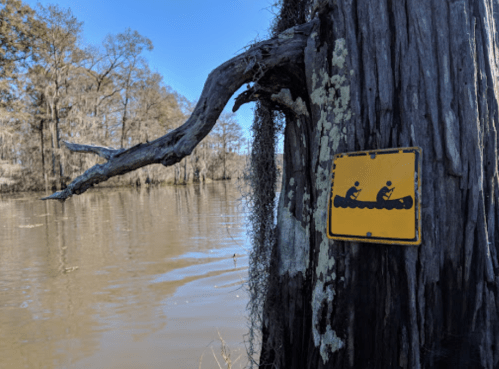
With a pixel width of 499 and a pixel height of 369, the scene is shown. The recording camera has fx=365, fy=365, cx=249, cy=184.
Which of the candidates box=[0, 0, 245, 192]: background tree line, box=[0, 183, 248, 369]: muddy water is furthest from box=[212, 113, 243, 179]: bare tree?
box=[0, 183, 248, 369]: muddy water

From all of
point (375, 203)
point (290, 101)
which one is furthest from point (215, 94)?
point (375, 203)

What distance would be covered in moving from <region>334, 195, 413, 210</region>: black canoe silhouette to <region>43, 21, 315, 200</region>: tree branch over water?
0.76 metres

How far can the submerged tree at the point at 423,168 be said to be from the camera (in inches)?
57.3

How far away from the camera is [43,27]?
24.5m

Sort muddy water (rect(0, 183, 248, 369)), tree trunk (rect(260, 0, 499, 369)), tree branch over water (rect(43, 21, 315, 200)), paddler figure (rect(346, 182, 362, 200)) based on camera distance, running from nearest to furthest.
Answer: tree trunk (rect(260, 0, 499, 369)), paddler figure (rect(346, 182, 362, 200)), tree branch over water (rect(43, 21, 315, 200)), muddy water (rect(0, 183, 248, 369))

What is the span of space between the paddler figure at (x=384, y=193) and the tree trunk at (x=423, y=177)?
0.14 m

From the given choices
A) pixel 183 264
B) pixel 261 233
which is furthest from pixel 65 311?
pixel 261 233

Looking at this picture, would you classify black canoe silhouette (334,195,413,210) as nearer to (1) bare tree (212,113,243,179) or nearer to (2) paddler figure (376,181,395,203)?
(2) paddler figure (376,181,395,203)

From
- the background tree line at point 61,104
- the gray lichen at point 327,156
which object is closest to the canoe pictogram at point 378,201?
the gray lichen at point 327,156

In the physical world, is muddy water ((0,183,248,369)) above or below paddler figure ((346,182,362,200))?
below

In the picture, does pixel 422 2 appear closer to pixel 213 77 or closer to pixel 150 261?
pixel 213 77

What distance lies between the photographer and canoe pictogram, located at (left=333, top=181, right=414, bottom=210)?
1466 millimetres

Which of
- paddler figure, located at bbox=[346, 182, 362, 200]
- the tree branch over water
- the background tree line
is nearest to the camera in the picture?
paddler figure, located at bbox=[346, 182, 362, 200]

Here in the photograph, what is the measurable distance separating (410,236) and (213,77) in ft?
4.04
